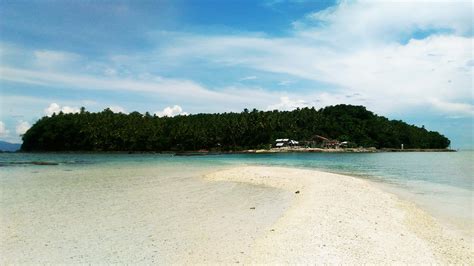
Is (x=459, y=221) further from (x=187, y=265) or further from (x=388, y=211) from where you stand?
(x=187, y=265)

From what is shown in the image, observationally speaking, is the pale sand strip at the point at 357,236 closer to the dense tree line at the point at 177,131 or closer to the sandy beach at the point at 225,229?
the sandy beach at the point at 225,229

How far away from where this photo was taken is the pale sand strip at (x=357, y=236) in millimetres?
7773

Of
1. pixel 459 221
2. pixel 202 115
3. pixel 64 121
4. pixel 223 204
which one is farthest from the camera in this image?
pixel 202 115

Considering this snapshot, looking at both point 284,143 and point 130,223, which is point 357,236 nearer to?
point 130,223

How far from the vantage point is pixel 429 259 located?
767cm

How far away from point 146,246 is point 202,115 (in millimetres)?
124911

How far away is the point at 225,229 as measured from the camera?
10.4 m

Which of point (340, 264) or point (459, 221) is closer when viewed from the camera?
point (340, 264)

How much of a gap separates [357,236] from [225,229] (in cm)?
359

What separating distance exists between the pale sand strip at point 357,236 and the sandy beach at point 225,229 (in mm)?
24

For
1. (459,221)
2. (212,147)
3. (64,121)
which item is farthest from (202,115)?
(459,221)

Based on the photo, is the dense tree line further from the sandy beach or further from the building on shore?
the sandy beach

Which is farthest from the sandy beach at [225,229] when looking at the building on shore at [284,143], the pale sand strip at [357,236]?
the building on shore at [284,143]

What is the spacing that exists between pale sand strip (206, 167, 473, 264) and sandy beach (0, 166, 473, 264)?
0.02 m
